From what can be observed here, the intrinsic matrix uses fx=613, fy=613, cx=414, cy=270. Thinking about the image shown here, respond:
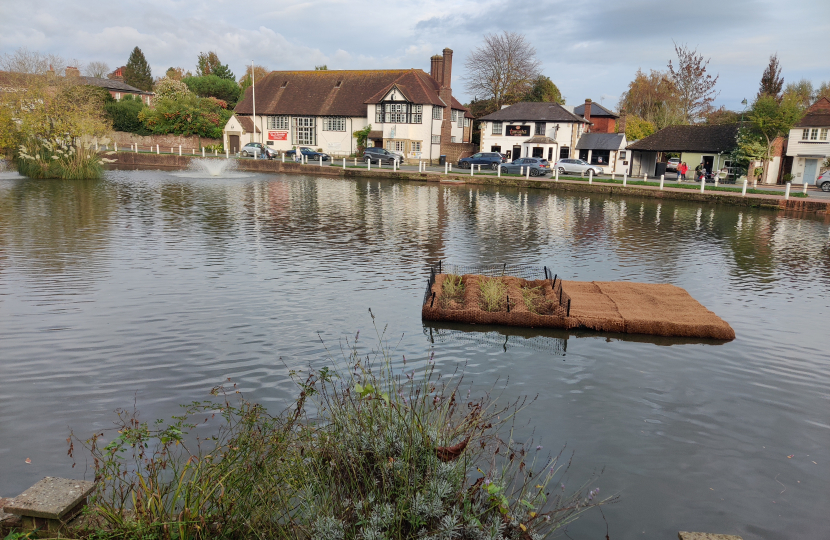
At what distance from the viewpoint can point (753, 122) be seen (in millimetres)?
45875

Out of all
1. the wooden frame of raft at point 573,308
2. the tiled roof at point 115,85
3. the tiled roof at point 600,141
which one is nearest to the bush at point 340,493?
the wooden frame of raft at point 573,308

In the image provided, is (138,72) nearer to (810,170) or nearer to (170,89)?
(170,89)

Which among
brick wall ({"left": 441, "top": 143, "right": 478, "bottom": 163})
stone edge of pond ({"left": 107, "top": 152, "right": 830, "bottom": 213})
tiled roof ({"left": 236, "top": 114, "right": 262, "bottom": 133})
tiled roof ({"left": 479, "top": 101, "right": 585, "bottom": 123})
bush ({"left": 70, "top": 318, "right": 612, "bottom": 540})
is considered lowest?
bush ({"left": 70, "top": 318, "right": 612, "bottom": 540})

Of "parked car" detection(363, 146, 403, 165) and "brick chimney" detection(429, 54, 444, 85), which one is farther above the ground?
"brick chimney" detection(429, 54, 444, 85)

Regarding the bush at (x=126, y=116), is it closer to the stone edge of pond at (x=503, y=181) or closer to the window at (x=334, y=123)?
the stone edge of pond at (x=503, y=181)

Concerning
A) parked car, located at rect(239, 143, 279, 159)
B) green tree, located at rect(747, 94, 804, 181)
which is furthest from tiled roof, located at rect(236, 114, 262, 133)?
green tree, located at rect(747, 94, 804, 181)

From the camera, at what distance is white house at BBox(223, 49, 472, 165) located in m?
62.1

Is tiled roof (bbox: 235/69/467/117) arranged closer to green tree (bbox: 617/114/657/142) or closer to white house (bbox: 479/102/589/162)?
white house (bbox: 479/102/589/162)

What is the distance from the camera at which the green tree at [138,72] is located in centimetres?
11050

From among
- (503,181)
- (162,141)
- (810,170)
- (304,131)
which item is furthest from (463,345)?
(162,141)

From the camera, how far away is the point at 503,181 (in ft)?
146

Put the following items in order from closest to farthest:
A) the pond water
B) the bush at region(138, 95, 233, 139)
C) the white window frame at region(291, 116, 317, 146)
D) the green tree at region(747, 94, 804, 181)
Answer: the pond water, the green tree at region(747, 94, 804, 181), the bush at region(138, 95, 233, 139), the white window frame at region(291, 116, 317, 146)

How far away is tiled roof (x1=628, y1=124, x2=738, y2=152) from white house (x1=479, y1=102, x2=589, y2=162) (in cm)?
1018

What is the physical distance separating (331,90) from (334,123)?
4.78 metres
